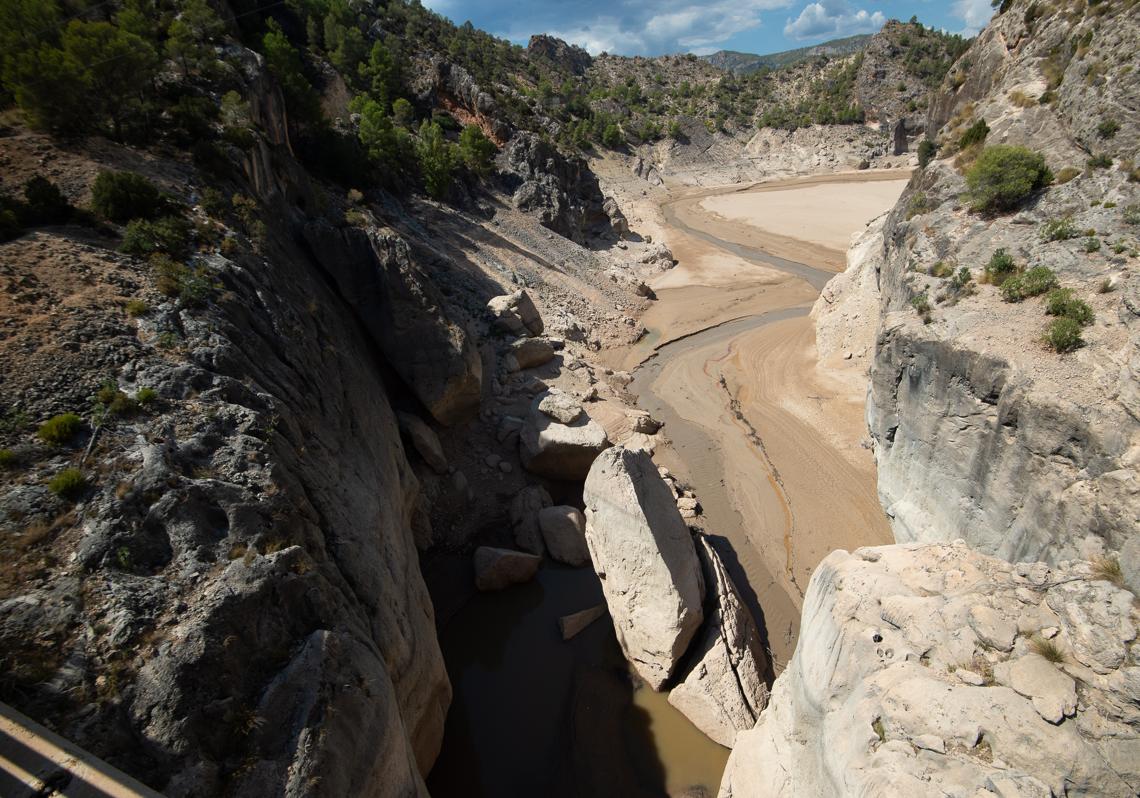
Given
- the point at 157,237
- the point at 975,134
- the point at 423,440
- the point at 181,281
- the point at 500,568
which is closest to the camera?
the point at 181,281

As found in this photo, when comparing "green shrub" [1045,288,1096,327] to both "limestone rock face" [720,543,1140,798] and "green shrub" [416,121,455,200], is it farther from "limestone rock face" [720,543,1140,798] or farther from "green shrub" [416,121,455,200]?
"green shrub" [416,121,455,200]

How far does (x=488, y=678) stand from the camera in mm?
14758

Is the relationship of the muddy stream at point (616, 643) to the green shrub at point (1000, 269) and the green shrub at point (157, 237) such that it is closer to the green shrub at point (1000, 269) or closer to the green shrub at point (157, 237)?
the green shrub at point (1000, 269)

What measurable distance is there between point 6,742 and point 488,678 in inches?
445

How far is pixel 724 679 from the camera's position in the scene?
42.6 ft

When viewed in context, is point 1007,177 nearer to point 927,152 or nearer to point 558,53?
point 927,152

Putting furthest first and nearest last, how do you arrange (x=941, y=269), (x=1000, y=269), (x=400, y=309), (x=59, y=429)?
(x=400, y=309)
(x=941, y=269)
(x=1000, y=269)
(x=59, y=429)

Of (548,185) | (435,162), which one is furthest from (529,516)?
(548,185)

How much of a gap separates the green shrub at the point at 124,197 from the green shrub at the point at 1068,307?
70.5 feet

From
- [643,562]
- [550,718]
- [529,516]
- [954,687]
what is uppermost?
[954,687]

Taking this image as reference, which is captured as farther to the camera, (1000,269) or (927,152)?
(927,152)

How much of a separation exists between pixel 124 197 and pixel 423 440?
10.0 metres

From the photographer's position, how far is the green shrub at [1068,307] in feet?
40.3

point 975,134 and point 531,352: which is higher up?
point 975,134
